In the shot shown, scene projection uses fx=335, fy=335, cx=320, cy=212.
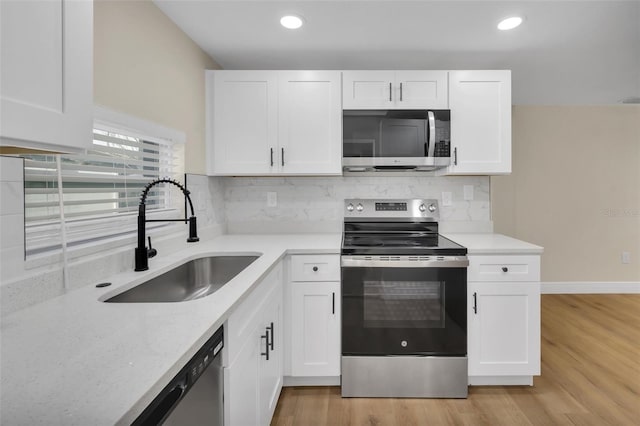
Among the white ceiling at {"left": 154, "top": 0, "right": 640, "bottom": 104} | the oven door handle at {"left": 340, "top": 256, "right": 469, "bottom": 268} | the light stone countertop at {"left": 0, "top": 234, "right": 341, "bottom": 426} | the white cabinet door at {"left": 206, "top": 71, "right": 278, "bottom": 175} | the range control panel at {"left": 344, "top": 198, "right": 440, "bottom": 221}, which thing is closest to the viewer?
the light stone countertop at {"left": 0, "top": 234, "right": 341, "bottom": 426}

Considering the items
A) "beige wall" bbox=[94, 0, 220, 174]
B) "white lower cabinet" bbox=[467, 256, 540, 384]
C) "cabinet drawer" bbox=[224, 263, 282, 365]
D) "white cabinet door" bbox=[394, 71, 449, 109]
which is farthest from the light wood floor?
"white cabinet door" bbox=[394, 71, 449, 109]

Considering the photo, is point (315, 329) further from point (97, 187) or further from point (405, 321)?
point (97, 187)

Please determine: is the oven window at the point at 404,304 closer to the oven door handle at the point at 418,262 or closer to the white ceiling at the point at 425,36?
the oven door handle at the point at 418,262

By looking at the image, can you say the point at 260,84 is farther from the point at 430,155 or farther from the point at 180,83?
the point at 430,155

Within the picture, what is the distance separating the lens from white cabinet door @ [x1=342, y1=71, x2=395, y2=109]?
2.38m

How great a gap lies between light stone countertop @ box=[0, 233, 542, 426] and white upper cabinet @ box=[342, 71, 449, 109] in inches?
62.6

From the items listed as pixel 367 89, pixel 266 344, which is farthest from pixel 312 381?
pixel 367 89

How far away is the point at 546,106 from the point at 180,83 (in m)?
4.01

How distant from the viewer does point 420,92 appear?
2387 mm

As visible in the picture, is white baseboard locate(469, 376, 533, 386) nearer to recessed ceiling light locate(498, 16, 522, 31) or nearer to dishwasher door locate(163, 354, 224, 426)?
dishwasher door locate(163, 354, 224, 426)

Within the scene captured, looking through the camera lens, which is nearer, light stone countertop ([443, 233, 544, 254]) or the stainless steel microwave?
light stone countertop ([443, 233, 544, 254])

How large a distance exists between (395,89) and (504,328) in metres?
1.74

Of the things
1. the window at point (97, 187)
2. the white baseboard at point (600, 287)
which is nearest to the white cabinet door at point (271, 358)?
the window at point (97, 187)

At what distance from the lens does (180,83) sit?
208 cm
